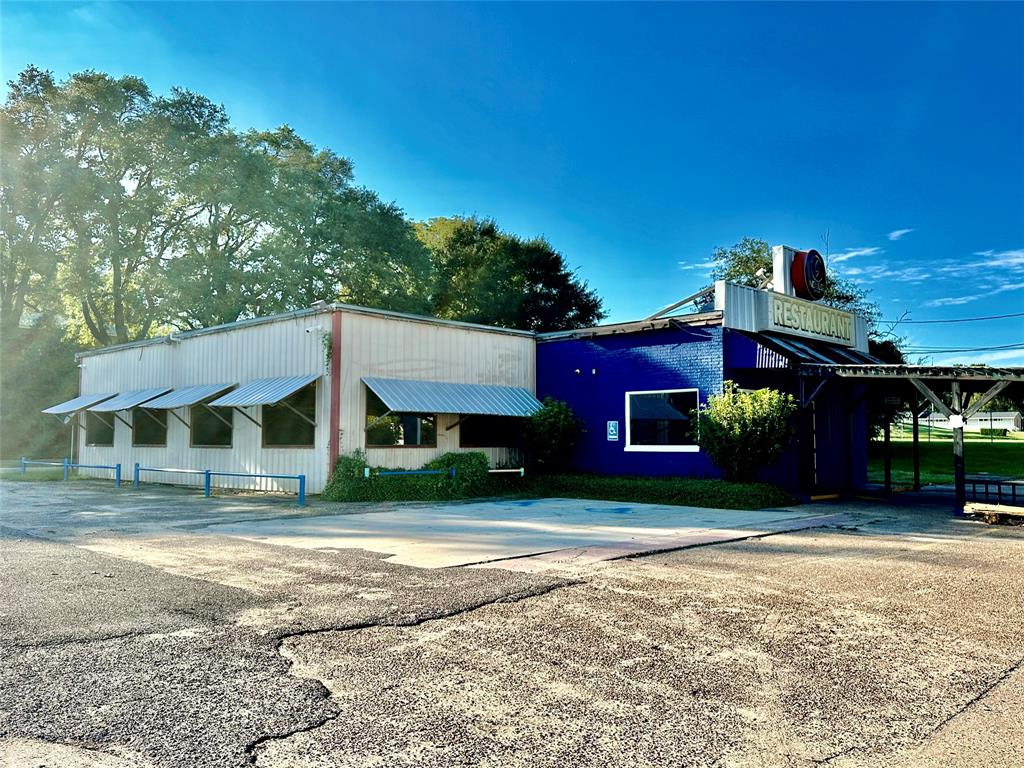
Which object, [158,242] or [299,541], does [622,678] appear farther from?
[158,242]

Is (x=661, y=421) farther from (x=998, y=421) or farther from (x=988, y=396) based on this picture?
(x=998, y=421)

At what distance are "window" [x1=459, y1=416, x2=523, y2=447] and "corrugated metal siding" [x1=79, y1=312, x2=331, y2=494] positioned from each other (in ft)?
12.1

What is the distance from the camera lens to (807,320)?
17.9 meters

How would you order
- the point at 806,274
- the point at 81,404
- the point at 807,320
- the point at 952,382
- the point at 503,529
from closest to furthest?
the point at 503,529 → the point at 952,382 → the point at 807,320 → the point at 806,274 → the point at 81,404

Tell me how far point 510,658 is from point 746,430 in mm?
10672

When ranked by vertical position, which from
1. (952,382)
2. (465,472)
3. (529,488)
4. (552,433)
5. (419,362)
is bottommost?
(529,488)

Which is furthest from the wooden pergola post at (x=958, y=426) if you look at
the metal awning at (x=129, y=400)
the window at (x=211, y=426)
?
the metal awning at (x=129, y=400)

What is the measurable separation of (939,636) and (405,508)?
Answer: 10.2m

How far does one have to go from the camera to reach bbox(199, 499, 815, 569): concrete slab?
9008 millimetres

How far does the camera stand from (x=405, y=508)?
1423cm

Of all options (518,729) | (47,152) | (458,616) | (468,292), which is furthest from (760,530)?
(47,152)

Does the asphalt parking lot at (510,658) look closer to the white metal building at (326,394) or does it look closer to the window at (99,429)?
the white metal building at (326,394)

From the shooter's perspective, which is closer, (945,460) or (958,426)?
(958,426)

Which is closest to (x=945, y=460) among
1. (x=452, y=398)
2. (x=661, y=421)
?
(x=661, y=421)
